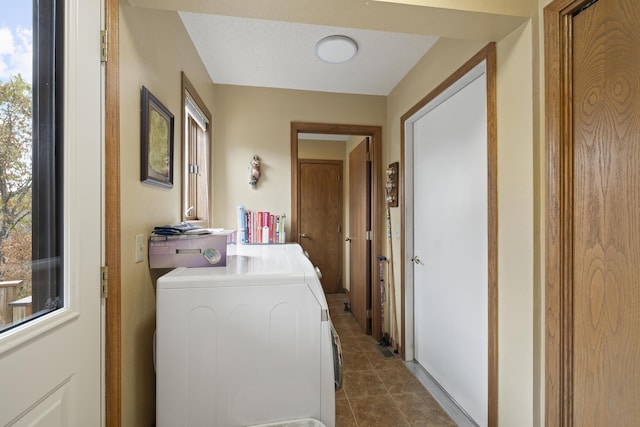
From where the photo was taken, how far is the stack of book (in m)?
2.45

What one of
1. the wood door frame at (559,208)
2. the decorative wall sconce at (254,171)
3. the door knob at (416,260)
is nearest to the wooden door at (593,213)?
the wood door frame at (559,208)

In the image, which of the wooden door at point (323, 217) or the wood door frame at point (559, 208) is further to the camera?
the wooden door at point (323, 217)

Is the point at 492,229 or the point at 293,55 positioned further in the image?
the point at 293,55

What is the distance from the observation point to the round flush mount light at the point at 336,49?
1.85 metres

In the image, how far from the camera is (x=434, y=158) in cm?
206

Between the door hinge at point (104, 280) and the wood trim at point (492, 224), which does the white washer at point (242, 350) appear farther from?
the wood trim at point (492, 224)

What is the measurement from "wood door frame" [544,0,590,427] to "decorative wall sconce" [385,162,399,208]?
54.6 inches

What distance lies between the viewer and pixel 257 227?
2473mm

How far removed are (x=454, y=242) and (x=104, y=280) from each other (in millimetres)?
1843

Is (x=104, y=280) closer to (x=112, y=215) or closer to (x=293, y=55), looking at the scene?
(x=112, y=215)

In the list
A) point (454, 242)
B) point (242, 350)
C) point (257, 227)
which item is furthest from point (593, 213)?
point (257, 227)

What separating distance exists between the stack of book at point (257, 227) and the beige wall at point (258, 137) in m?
0.13

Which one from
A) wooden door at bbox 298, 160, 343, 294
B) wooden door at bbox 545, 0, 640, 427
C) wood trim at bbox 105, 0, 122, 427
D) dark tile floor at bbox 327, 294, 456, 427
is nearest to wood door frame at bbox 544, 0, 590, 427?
wooden door at bbox 545, 0, 640, 427

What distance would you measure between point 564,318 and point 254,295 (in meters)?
1.19
